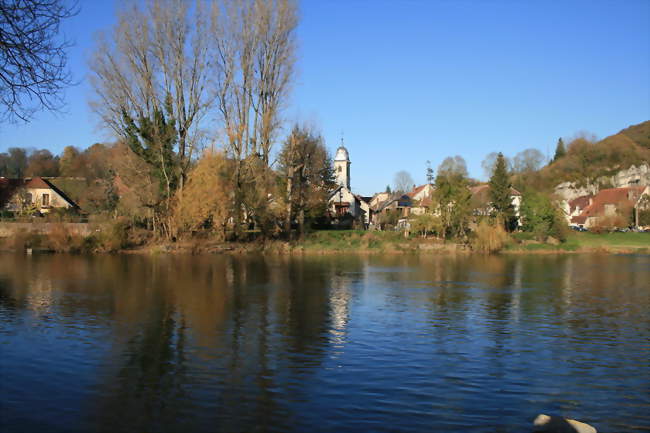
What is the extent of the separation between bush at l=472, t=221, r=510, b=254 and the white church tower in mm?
52823

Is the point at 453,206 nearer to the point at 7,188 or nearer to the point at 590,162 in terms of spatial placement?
the point at 7,188

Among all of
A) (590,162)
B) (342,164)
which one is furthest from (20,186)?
(590,162)

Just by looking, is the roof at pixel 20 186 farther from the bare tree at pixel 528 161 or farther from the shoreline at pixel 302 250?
the bare tree at pixel 528 161

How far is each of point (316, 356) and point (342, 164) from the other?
289 ft

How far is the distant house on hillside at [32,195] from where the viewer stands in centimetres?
6331

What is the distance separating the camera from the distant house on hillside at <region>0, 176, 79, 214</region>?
2492 inches

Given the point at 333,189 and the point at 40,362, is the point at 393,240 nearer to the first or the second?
the point at 333,189

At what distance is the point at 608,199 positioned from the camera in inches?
3762

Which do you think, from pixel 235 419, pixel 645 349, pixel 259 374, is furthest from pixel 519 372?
pixel 235 419

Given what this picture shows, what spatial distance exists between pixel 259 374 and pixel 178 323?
5.36 metres

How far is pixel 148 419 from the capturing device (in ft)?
28.8

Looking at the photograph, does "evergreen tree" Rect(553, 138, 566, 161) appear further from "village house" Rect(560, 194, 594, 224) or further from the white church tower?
the white church tower

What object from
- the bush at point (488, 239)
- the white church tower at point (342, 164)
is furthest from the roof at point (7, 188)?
the bush at point (488, 239)

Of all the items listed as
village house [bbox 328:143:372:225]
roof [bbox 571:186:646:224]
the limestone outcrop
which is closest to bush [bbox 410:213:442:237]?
village house [bbox 328:143:372:225]
